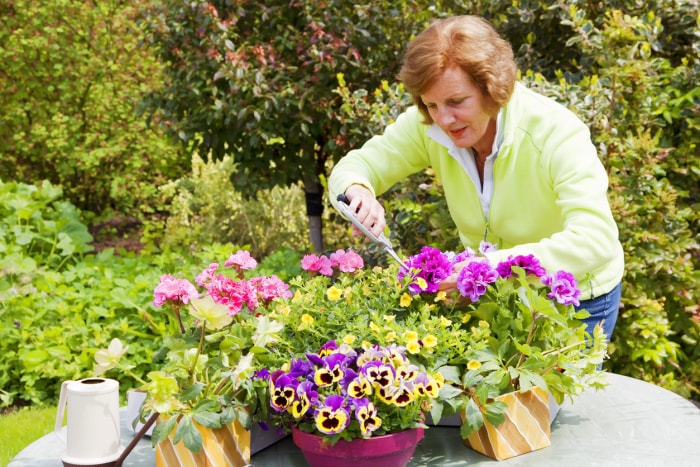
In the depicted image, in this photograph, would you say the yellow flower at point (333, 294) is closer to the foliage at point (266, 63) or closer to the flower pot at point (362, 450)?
the flower pot at point (362, 450)

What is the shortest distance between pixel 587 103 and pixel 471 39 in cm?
164

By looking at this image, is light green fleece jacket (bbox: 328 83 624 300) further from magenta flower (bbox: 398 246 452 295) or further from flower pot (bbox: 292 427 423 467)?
flower pot (bbox: 292 427 423 467)

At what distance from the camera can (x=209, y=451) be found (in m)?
1.49

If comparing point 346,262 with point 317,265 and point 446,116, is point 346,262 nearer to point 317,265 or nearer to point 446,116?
point 317,265

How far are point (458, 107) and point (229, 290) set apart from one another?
782 millimetres

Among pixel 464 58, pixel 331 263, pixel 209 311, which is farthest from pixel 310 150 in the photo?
pixel 209 311

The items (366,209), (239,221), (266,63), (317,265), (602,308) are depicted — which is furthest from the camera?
(239,221)

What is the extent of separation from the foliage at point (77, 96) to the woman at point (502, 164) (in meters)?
5.23

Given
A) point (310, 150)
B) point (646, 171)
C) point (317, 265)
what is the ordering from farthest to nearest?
point (310, 150) → point (646, 171) → point (317, 265)

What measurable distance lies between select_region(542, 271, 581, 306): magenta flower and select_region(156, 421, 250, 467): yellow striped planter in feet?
2.17

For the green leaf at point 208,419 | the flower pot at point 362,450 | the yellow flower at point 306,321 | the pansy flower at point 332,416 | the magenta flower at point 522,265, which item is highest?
the magenta flower at point 522,265

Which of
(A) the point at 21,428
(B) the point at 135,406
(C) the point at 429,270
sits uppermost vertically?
(C) the point at 429,270

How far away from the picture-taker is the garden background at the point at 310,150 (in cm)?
361

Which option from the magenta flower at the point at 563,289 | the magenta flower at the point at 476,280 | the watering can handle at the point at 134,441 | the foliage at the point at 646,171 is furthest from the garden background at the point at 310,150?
the magenta flower at the point at 563,289
